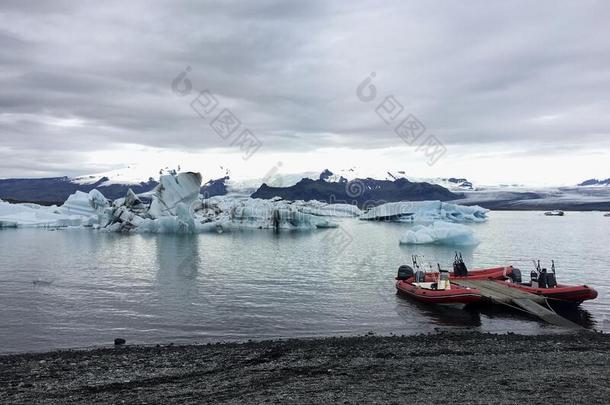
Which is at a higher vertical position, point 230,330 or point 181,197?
point 181,197

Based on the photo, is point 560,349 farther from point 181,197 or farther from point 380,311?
point 181,197

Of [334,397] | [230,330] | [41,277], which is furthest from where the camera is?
[41,277]

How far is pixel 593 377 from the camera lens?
29.7 ft

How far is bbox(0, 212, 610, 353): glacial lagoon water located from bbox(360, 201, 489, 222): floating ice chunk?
40.2m

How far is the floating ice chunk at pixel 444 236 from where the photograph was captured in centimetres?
3878

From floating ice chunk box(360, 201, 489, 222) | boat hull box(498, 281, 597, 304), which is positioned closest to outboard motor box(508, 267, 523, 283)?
boat hull box(498, 281, 597, 304)

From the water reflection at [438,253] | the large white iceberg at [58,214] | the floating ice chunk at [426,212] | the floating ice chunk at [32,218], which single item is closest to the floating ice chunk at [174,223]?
the large white iceberg at [58,214]

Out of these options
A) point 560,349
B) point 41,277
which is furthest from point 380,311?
point 41,277

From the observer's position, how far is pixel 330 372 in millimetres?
9680

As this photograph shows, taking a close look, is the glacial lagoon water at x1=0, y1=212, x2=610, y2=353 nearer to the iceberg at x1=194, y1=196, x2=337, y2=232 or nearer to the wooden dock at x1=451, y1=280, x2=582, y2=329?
the wooden dock at x1=451, y1=280, x2=582, y2=329

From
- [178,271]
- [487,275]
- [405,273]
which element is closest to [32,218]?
[178,271]

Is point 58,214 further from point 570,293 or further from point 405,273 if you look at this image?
point 570,293

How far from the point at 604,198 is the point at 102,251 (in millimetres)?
170168

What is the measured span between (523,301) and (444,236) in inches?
889
